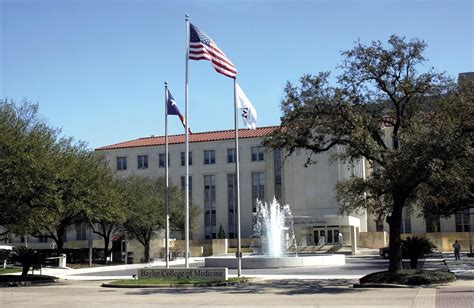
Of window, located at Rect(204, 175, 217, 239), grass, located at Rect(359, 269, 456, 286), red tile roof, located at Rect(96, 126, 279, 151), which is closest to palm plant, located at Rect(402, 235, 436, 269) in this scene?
grass, located at Rect(359, 269, 456, 286)

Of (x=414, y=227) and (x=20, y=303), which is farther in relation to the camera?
(x=414, y=227)

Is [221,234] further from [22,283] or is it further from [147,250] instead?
[22,283]

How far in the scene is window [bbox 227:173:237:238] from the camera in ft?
270

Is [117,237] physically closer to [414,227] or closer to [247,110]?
[247,110]

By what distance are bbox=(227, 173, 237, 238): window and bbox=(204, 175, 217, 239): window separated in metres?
2.22

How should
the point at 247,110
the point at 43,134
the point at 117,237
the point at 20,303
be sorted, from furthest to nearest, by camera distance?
the point at 117,237 → the point at 43,134 → the point at 247,110 → the point at 20,303

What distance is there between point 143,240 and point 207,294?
110 feet

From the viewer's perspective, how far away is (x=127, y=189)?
5128 centimetres

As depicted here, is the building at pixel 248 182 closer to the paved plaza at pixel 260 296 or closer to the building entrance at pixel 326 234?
the building entrance at pixel 326 234

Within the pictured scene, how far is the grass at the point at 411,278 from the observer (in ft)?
77.5

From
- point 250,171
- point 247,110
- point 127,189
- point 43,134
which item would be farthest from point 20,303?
point 250,171

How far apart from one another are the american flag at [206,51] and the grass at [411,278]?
11029 millimetres

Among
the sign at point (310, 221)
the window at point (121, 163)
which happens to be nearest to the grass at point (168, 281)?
the sign at point (310, 221)

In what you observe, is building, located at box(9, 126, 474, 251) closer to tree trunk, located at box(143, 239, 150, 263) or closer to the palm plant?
tree trunk, located at box(143, 239, 150, 263)
